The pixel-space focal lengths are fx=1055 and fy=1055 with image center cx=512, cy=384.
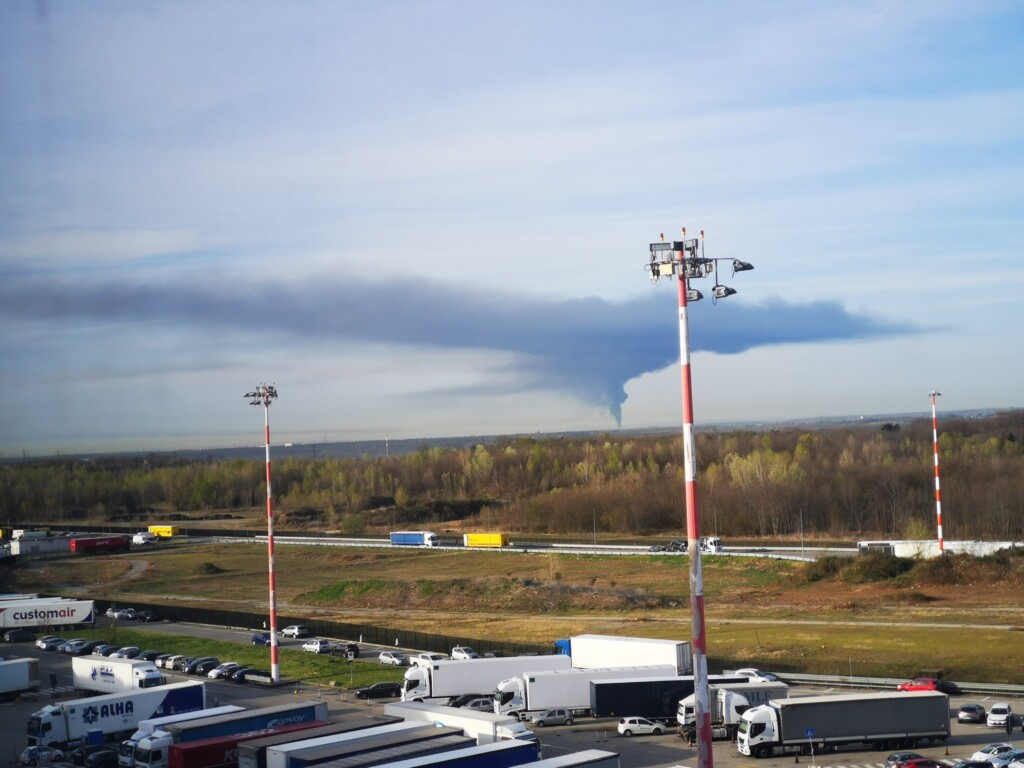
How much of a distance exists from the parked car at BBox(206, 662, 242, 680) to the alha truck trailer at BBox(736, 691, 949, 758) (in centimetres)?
2278

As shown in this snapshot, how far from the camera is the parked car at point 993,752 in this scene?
28.4 metres

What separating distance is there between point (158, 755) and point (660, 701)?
52.4 feet

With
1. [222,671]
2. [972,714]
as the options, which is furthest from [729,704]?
[222,671]

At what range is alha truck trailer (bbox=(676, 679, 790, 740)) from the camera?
33.4 m

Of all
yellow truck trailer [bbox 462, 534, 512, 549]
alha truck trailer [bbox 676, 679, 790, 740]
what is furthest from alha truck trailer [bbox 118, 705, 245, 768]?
yellow truck trailer [bbox 462, 534, 512, 549]

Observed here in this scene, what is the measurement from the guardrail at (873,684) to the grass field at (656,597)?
1583 mm

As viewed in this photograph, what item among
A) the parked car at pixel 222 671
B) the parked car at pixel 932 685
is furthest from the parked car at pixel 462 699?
the parked car at pixel 932 685

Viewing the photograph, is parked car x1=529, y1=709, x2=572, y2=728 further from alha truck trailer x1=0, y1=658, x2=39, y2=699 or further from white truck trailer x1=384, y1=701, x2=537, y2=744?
alha truck trailer x1=0, y1=658, x2=39, y2=699

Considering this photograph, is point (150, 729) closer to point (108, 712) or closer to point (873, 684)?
point (108, 712)

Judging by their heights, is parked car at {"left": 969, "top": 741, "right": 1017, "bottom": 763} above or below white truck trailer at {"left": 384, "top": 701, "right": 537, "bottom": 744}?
below

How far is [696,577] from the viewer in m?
20.2

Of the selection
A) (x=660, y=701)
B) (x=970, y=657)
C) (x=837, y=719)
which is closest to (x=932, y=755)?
(x=837, y=719)

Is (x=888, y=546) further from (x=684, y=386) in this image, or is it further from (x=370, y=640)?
(x=684, y=386)

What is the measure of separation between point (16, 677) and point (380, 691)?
51.2 ft
